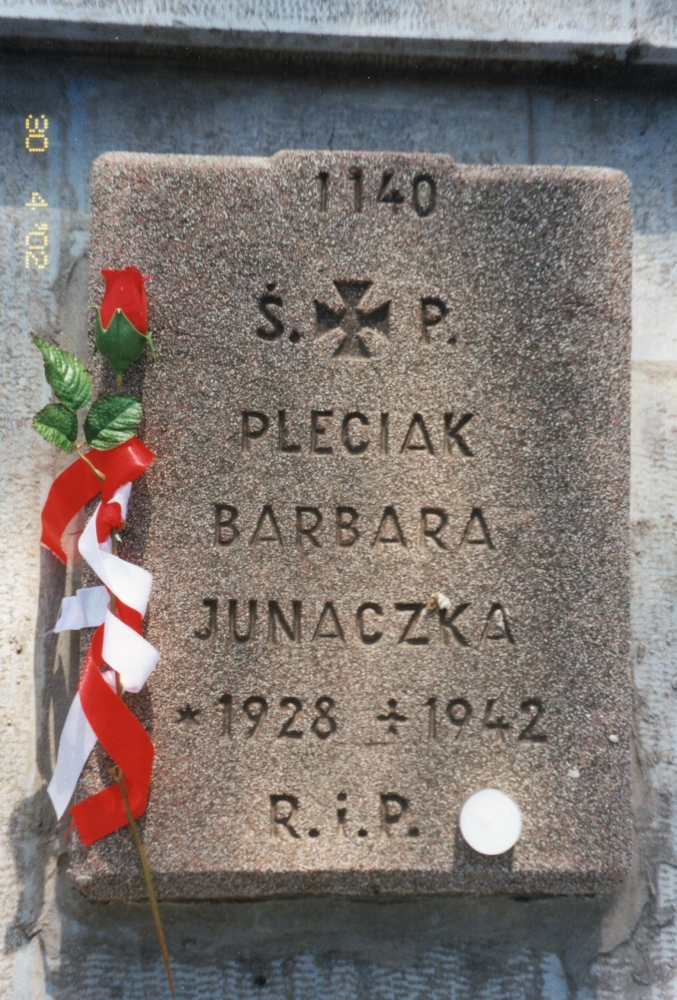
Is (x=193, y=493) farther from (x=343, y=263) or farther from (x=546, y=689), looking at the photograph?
(x=546, y=689)

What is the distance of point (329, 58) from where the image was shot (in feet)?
5.59

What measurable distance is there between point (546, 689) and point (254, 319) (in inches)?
40.2

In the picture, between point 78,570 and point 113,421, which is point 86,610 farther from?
point 113,421

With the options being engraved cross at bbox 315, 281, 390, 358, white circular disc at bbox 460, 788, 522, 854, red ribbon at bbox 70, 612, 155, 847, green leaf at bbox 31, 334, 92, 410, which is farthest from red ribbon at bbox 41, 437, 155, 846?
white circular disc at bbox 460, 788, 522, 854

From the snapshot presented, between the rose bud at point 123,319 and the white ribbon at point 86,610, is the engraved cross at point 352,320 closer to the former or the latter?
the rose bud at point 123,319

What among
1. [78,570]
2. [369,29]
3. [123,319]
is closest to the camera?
[123,319]

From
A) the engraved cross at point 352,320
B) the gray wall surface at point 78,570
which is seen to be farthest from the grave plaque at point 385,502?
the gray wall surface at point 78,570

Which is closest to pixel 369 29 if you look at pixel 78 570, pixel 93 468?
pixel 93 468

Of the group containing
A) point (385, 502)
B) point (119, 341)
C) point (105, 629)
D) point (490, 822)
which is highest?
point (119, 341)

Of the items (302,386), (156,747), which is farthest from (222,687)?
(302,386)

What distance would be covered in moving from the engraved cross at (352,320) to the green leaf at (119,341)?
1.25 feet

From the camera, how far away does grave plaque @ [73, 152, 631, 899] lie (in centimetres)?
142

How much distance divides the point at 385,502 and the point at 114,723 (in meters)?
0.73

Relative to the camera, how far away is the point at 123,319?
1.37m
